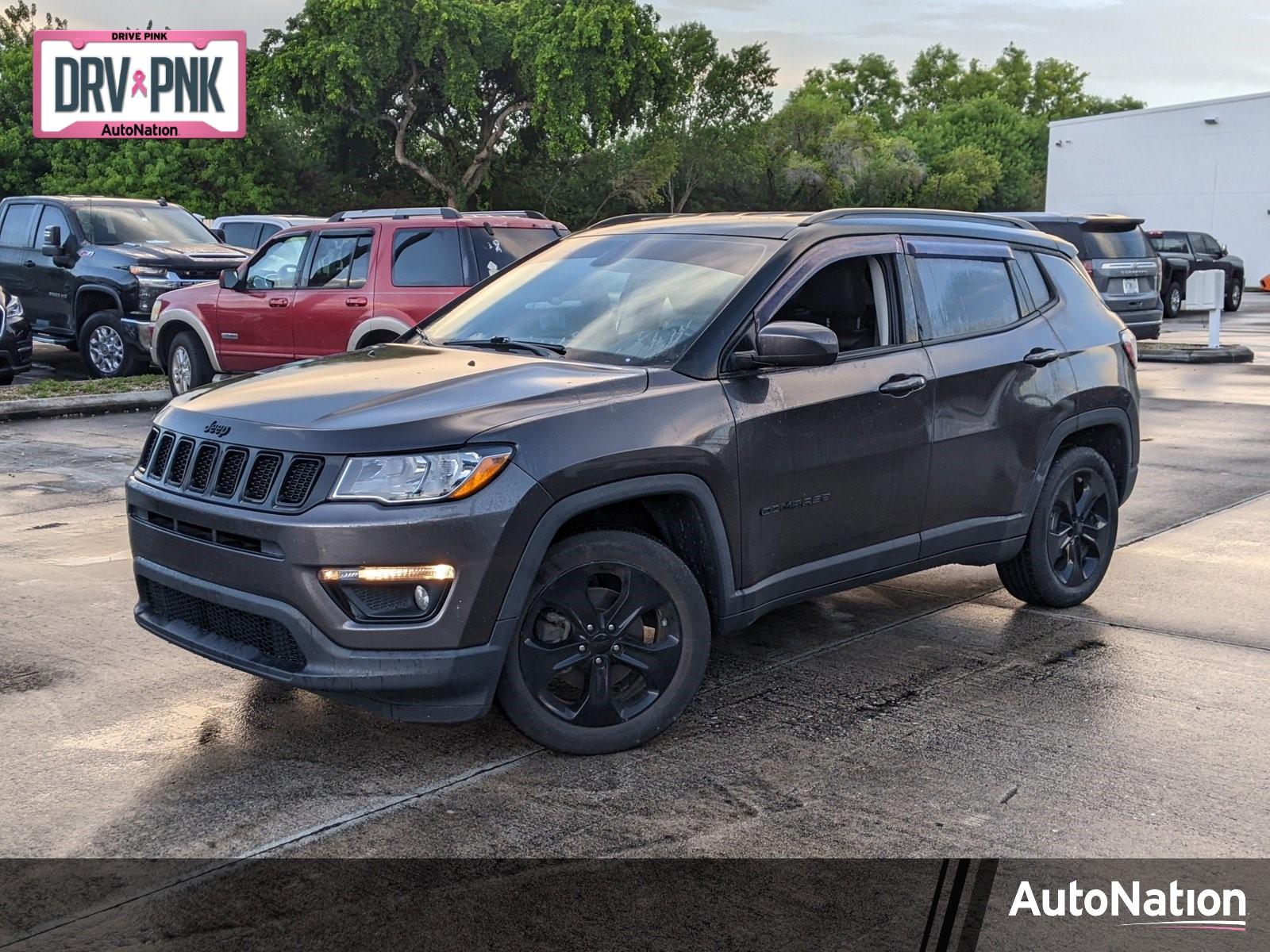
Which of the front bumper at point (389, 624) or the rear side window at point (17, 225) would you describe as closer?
the front bumper at point (389, 624)

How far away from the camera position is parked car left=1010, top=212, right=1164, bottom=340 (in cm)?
1988

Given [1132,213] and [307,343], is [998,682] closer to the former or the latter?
[307,343]

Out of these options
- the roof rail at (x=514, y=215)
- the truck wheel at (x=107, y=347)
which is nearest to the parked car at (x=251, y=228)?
the truck wheel at (x=107, y=347)

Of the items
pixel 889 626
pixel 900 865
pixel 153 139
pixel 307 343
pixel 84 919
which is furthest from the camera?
pixel 153 139

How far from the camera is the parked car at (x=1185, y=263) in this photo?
29812 mm

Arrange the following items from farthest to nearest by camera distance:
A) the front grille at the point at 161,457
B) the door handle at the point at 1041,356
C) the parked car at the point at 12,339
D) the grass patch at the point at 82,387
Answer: the parked car at the point at 12,339 < the grass patch at the point at 82,387 < the door handle at the point at 1041,356 < the front grille at the point at 161,457

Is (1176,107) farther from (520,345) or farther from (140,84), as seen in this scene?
(520,345)

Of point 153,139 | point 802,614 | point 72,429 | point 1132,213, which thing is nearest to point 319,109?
point 153,139

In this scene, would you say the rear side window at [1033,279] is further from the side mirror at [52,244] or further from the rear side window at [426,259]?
the side mirror at [52,244]

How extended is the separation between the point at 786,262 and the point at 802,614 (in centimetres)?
185

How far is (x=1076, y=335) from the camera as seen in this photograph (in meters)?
6.43

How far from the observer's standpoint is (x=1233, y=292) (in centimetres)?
3250

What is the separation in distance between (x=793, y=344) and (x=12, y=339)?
1206 centimetres

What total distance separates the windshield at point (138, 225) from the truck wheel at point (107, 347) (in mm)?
947
